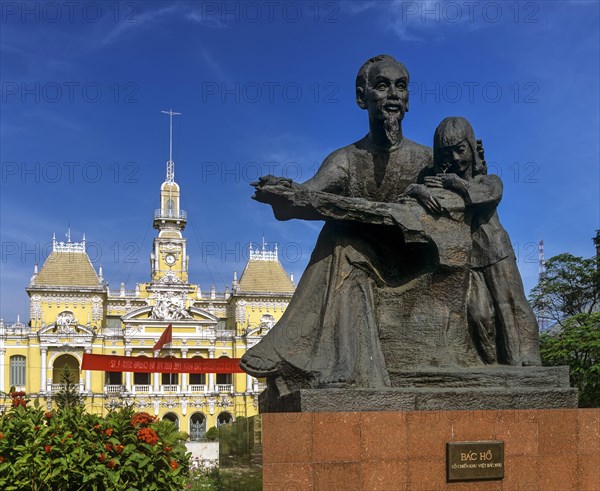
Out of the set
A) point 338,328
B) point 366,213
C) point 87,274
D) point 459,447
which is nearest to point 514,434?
point 459,447

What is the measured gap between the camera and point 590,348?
18938mm

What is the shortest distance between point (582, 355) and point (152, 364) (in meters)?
23.5

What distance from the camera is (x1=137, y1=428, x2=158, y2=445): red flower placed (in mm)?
6344

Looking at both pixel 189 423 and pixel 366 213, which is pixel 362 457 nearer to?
pixel 366 213

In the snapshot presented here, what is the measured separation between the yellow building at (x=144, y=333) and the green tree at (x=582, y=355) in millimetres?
30146

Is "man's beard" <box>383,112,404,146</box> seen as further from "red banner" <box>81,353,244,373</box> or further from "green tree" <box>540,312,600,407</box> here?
"red banner" <box>81,353,244,373</box>

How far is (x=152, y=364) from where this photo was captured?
123ft

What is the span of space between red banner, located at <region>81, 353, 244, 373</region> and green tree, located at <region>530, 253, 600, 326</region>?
16.2 m

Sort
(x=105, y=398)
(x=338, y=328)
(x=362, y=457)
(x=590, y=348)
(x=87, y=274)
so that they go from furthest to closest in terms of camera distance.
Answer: (x=87, y=274), (x=105, y=398), (x=590, y=348), (x=338, y=328), (x=362, y=457)

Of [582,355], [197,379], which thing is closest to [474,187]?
[582,355]

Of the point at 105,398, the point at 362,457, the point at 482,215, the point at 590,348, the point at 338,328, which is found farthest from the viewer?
the point at 105,398

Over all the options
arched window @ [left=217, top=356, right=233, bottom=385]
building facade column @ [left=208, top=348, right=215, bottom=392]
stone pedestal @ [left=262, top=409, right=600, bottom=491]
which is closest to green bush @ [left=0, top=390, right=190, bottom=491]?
stone pedestal @ [left=262, top=409, right=600, bottom=491]

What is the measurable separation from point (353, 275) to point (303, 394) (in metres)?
0.97

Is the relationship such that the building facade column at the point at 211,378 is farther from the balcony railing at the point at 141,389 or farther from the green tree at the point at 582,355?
the green tree at the point at 582,355
